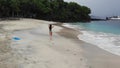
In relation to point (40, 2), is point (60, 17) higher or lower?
lower

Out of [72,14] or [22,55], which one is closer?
[22,55]

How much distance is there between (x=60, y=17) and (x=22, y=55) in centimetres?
8888

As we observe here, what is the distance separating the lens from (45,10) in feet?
316

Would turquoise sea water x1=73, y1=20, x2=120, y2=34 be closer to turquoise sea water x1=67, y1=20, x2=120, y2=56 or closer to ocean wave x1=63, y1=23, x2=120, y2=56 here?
turquoise sea water x1=67, y1=20, x2=120, y2=56

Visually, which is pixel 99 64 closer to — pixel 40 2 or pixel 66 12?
pixel 40 2

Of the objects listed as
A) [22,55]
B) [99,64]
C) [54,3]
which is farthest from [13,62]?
[54,3]

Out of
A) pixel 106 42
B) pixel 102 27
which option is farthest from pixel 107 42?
pixel 102 27

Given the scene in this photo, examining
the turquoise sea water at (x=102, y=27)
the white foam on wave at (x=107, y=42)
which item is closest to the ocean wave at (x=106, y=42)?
the white foam on wave at (x=107, y=42)

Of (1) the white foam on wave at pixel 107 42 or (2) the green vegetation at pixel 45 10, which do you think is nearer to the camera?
(1) the white foam on wave at pixel 107 42

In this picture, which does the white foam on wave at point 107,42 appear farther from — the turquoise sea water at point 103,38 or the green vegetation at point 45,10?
the green vegetation at point 45,10

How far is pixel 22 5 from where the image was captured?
91188 mm

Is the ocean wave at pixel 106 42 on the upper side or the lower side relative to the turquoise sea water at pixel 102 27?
upper

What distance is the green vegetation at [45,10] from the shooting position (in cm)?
8418

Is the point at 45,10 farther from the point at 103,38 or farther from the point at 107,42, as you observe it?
the point at 107,42
